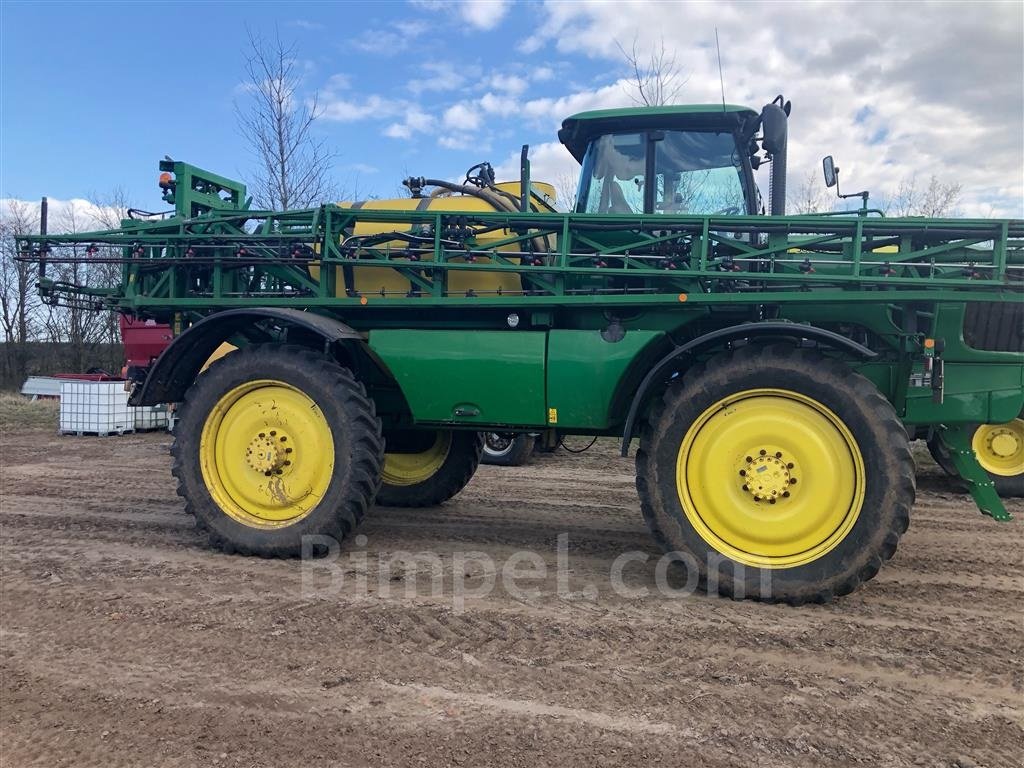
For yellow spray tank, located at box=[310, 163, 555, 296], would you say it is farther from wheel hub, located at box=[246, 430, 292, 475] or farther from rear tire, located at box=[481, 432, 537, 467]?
rear tire, located at box=[481, 432, 537, 467]

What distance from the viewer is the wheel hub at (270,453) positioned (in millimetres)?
4750

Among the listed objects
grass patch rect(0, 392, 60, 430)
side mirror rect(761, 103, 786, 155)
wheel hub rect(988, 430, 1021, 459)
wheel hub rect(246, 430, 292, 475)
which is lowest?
grass patch rect(0, 392, 60, 430)

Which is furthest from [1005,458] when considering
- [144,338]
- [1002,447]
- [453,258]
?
[144,338]

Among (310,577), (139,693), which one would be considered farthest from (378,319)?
(139,693)

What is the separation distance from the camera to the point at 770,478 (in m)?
3.98

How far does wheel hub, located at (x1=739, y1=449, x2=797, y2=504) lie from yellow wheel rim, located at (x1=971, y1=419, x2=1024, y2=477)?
497 centimetres

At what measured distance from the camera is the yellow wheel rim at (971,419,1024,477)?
25.0 feet

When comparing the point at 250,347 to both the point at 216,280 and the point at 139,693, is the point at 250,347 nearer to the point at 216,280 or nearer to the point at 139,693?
the point at 216,280

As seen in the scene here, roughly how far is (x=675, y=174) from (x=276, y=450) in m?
3.38

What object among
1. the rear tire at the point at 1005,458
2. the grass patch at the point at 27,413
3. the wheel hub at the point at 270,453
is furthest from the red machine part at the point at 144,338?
the rear tire at the point at 1005,458

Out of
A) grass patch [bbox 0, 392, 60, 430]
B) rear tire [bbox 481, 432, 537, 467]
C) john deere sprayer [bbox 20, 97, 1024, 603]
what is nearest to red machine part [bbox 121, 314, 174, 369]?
grass patch [bbox 0, 392, 60, 430]

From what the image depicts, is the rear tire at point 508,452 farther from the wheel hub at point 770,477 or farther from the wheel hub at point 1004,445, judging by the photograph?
the wheel hub at point 770,477

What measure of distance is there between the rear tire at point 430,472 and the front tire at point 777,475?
7.75ft

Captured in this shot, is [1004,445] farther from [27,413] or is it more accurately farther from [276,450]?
[27,413]
